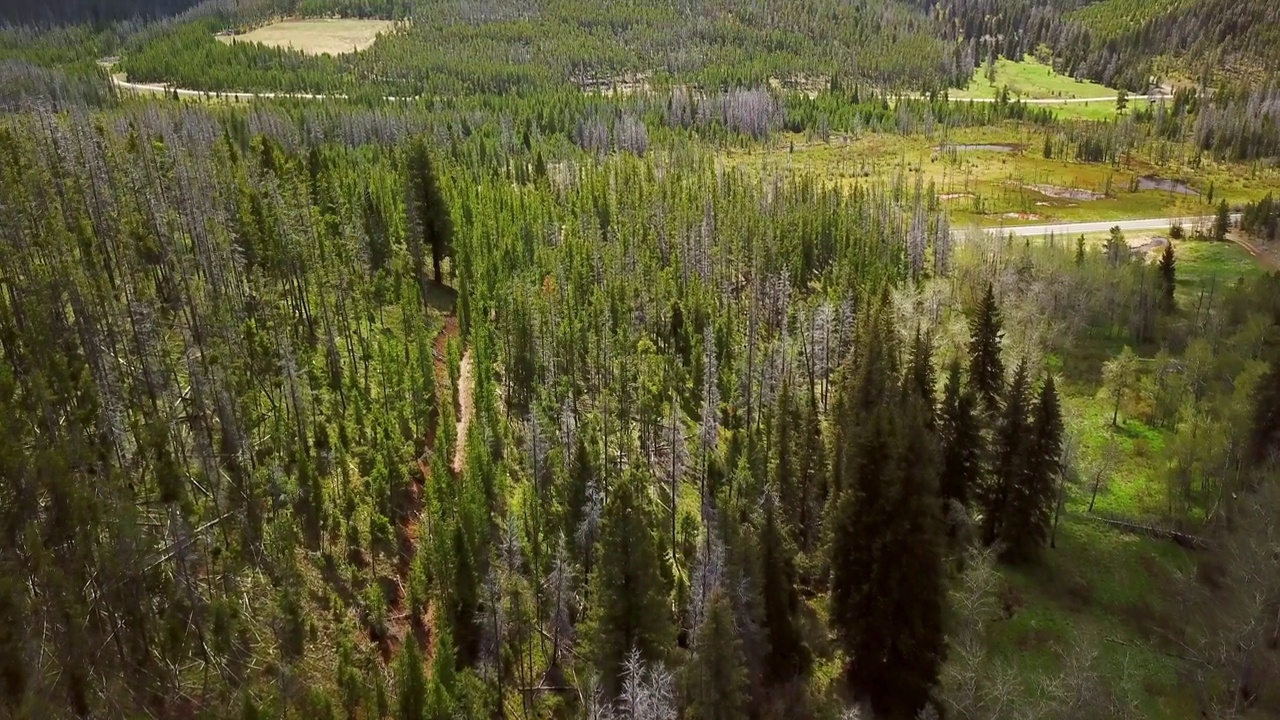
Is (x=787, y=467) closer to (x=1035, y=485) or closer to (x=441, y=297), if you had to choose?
(x=1035, y=485)

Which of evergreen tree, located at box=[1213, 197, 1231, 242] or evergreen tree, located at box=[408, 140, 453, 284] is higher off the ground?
evergreen tree, located at box=[408, 140, 453, 284]

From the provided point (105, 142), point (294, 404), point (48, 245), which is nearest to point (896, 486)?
point (294, 404)

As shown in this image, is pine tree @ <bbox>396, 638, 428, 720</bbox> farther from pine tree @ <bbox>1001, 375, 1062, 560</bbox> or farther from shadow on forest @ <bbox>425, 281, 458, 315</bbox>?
shadow on forest @ <bbox>425, 281, 458, 315</bbox>

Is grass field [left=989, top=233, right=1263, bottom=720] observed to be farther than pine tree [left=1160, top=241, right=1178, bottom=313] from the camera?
No

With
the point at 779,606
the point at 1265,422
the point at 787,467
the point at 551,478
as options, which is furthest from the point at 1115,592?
the point at 551,478

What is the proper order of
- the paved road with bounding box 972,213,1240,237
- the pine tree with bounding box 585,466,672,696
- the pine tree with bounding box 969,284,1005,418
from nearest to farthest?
1. the pine tree with bounding box 585,466,672,696
2. the pine tree with bounding box 969,284,1005,418
3. the paved road with bounding box 972,213,1240,237

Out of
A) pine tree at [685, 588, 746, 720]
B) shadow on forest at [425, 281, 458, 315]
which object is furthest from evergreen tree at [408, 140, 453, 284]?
pine tree at [685, 588, 746, 720]

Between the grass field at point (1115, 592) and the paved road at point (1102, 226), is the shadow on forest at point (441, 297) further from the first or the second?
the paved road at point (1102, 226)

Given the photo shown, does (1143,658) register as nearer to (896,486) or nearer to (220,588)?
(896,486)
